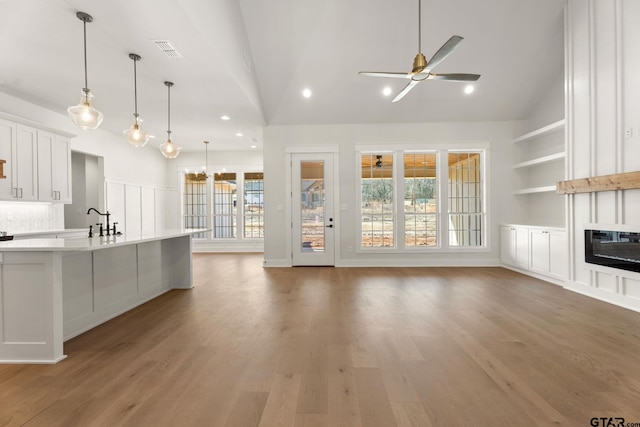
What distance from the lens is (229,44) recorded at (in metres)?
3.97

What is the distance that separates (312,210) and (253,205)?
137 inches

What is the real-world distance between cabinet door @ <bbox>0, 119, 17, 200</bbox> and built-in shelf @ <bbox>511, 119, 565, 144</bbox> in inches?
334

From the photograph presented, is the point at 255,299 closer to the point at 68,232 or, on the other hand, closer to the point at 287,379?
the point at 287,379

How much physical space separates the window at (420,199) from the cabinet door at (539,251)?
1.24 m

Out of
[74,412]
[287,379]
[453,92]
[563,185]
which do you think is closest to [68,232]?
[74,412]

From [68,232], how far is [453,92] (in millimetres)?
7504

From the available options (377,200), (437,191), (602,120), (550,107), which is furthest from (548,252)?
(377,200)

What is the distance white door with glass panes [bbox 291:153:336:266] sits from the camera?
263 inches

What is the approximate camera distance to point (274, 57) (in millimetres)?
5160

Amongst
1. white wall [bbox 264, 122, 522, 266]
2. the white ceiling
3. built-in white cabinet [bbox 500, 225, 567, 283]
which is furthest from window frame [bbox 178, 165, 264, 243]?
built-in white cabinet [bbox 500, 225, 567, 283]

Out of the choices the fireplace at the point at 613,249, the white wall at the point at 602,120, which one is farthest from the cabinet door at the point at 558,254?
the fireplace at the point at 613,249

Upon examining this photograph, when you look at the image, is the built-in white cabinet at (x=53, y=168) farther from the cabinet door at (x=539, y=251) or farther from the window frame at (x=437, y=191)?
the cabinet door at (x=539, y=251)

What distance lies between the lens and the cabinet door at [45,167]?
16.8 feet

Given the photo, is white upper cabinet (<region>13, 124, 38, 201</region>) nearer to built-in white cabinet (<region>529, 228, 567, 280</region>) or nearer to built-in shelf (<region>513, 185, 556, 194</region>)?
built-in white cabinet (<region>529, 228, 567, 280</region>)
